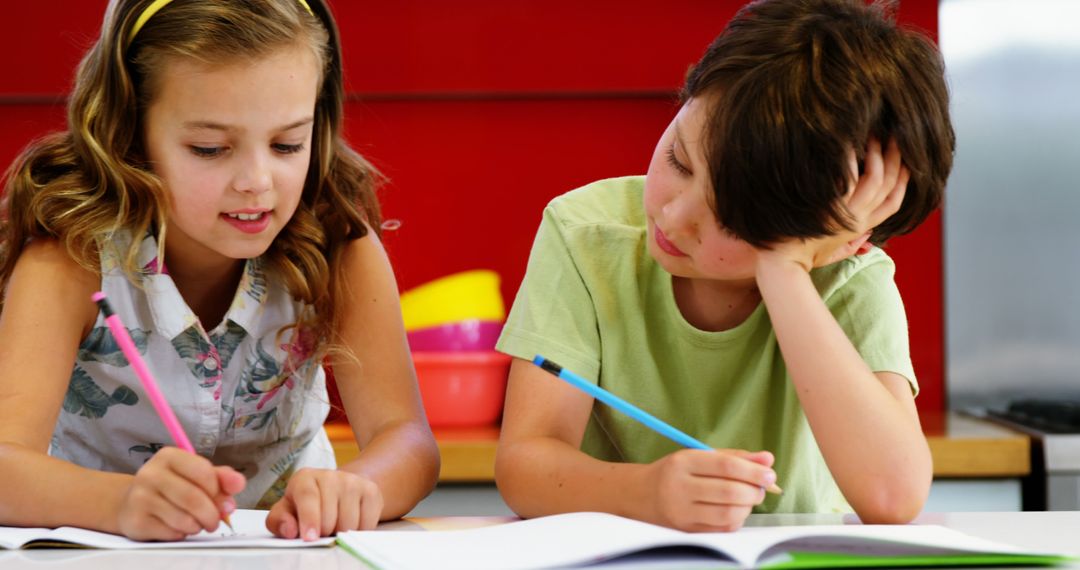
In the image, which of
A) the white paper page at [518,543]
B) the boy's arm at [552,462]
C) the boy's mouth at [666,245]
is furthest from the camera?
the boy's mouth at [666,245]

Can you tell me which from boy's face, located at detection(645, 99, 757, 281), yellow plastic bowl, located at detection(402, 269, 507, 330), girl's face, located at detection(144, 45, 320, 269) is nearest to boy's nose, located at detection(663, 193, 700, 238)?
boy's face, located at detection(645, 99, 757, 281)

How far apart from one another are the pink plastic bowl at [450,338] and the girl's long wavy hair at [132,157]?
0.89m

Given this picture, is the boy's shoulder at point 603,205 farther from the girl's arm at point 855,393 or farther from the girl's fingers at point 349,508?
the girl's fingers at point 349,508

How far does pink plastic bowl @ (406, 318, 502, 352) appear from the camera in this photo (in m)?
2.15

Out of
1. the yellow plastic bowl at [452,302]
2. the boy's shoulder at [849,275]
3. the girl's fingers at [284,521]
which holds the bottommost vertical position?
the girl's fingers at [284,521]

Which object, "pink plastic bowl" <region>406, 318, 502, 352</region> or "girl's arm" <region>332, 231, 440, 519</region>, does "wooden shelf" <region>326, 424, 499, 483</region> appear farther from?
"girl's arm" <region>332, 231, 440, 519</region>

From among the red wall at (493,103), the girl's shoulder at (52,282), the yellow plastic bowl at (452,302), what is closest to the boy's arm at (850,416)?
the girl's shoulder at (52,282)

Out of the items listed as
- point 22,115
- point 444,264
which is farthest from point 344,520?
point 22,115

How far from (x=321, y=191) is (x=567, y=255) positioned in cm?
29

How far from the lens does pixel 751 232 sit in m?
1.03

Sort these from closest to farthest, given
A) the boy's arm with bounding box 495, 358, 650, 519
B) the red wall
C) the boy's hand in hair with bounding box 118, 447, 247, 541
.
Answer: the boy's hand in hair with bounding box 118, 447, 247, 541 → the boy's arm with bounding box 495, 358, 650, 519 → the red wall

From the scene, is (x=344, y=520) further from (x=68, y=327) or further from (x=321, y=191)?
(x=321, y=191)

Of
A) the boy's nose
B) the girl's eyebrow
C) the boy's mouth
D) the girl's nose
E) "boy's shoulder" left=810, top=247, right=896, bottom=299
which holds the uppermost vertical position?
the girl's eyebrow

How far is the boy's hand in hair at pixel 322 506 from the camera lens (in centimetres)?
89
